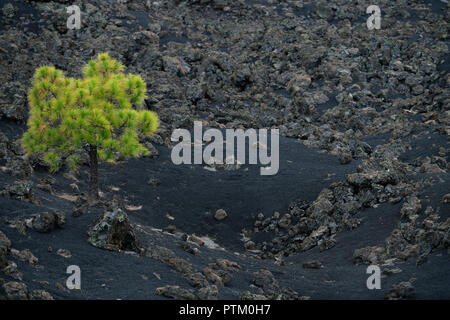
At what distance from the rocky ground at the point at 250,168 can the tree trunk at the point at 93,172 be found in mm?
482

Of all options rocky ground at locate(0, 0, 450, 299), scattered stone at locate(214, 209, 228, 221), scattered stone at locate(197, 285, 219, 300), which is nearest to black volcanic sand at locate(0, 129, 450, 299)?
rocky ground at locate(0, 0, 450, 299)

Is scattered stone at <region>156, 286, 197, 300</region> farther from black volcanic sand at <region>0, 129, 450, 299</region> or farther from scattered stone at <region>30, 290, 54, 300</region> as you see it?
scattered stone at <region>30, 290, 54, 300</region>

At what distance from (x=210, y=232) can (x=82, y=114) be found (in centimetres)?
769

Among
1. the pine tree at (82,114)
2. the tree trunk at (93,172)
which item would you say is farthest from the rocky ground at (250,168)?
the pine tree at (82,114)

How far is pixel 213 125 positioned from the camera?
99.7 feet

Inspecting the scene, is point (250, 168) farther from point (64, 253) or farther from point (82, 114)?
point (64, 253)

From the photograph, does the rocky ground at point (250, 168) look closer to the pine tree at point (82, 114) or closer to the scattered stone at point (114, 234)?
the scattered stone at point (114, 234)

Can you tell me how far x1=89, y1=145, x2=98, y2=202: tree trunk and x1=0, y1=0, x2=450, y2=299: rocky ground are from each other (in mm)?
482

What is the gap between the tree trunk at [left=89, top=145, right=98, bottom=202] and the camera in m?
17.5

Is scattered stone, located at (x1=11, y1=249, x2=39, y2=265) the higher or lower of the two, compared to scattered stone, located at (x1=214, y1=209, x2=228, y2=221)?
higher

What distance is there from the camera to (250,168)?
25172 mm

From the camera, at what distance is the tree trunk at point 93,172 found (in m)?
17.5
